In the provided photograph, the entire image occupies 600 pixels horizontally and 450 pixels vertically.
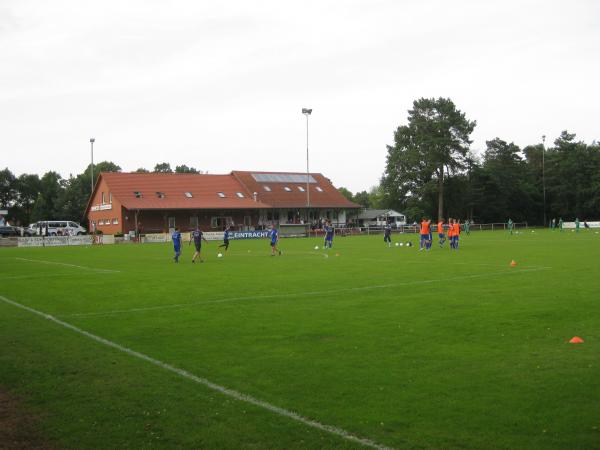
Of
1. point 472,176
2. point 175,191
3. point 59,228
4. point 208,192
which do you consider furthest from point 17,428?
point 472,176

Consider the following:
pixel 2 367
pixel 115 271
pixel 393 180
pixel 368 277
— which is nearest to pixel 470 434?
pixel 2 367

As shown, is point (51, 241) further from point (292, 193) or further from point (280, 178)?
point (280, 178)

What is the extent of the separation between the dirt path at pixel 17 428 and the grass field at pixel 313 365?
14 cm

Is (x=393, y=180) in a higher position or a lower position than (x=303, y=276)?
higher

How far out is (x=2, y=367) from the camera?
8.41 m

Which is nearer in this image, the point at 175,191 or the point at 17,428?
the point at 17,428

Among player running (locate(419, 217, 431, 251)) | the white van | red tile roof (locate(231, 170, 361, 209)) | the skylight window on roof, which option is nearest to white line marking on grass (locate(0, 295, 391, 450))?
player running (locate(419, 217, 431, 251))

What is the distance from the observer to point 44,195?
95188 mm

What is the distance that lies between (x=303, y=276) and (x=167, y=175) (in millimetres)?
55551

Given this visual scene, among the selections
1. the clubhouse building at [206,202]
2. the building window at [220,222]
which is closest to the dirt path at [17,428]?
the clubhouse building at [206,202]

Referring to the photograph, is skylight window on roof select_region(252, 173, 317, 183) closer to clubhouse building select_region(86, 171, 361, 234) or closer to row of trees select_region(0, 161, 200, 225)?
clubhouse building select_region(86, 171, 361, 234)

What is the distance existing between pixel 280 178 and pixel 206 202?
14741mm

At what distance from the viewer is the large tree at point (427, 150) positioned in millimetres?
79750

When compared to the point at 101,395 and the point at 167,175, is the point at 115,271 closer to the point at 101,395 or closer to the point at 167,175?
the point at 101,395
